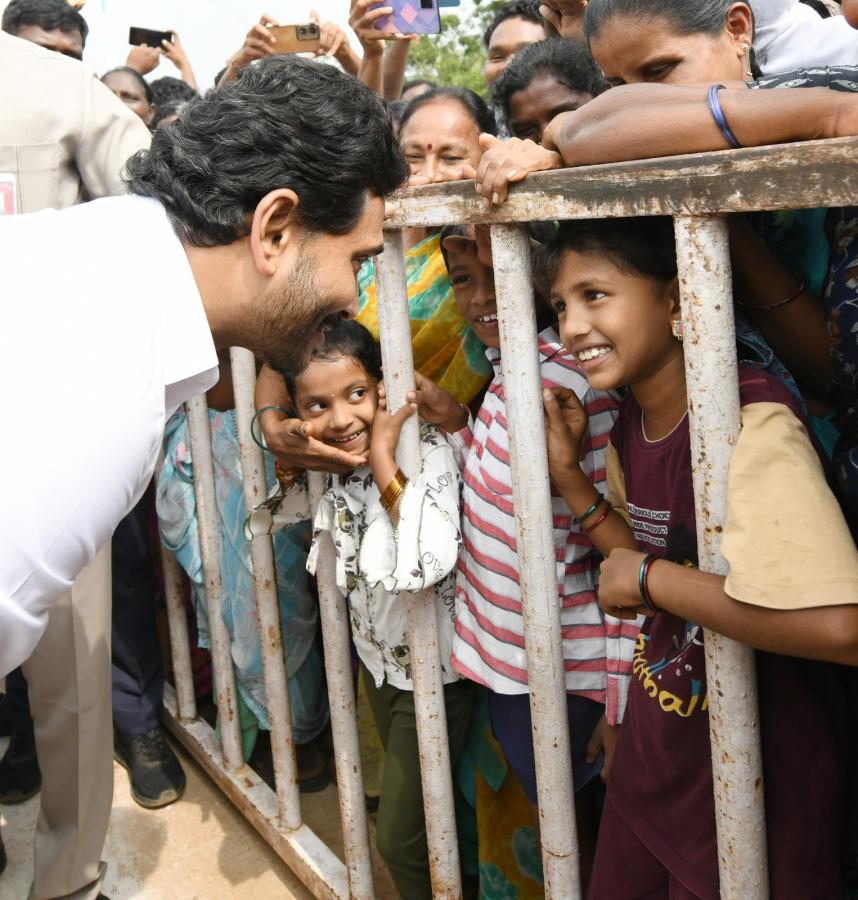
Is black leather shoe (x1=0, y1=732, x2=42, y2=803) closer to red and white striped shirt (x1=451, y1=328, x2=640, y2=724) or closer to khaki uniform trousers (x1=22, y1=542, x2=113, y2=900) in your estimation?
khaki uniform trousers (x1=22, y1=542, x2=113, y2=900)

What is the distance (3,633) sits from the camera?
4.36 feet

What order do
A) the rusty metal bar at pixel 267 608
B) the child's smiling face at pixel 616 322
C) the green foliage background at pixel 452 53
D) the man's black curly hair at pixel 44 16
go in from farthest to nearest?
the green foliage background at pixel 452 53 < the man's black curly hair at pixel 44 16 < the rusty metal bar at pixel 267 608 < the child's smiling face at pixel 616 322

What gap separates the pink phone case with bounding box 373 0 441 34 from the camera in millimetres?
3338

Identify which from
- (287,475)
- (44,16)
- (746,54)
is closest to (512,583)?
(287,475)

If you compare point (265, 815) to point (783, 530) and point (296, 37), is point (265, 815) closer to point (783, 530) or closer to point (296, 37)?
point (783, 530)

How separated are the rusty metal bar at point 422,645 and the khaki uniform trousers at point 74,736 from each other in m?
0.95

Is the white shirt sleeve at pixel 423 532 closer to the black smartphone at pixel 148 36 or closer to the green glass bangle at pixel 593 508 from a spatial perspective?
the green glass bangle at pixel 593 508

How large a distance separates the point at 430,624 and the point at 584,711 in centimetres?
34

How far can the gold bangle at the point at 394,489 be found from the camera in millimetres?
1898

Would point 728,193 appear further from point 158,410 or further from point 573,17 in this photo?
point 573,17

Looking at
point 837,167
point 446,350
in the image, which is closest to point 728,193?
point 837,167

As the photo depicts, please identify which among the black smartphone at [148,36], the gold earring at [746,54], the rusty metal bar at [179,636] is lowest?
the rusty metal bar at [179,636]

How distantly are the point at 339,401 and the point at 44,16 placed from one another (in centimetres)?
286

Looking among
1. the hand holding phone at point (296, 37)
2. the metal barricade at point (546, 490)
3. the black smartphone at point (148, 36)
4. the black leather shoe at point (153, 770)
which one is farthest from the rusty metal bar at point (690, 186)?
the black smartphone at point (148, 36)
